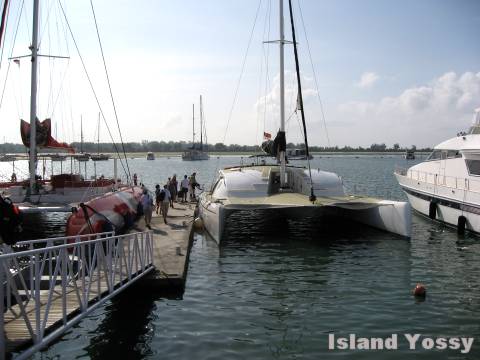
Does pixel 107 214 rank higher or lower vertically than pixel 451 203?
lower

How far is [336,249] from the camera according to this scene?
17328mm

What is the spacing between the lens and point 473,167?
21078 mm

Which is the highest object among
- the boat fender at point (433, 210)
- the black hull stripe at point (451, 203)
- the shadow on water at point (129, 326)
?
the black hull stripe at point (451, 203)

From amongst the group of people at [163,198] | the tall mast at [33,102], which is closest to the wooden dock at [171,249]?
the group of people at [163,198]

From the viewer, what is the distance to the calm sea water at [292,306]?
360 inches

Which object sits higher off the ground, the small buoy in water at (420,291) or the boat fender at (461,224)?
the boat fender at (461,224)

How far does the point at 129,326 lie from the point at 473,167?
16.6m

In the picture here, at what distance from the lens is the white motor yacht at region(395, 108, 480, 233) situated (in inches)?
778

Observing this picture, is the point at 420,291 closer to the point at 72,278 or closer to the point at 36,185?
the point at 72,278

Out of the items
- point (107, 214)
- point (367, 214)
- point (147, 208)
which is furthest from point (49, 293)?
point (367, 214)

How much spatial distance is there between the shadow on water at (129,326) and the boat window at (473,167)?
1458 centimetres

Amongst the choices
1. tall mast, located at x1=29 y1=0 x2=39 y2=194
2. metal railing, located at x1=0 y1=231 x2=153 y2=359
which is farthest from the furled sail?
metal railing, located at x1=0 y1=231 x2=153 y2=359

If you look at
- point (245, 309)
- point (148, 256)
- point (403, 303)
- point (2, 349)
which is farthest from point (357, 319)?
point (2, 349)

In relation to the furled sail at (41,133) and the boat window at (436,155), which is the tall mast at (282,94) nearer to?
the boat window at (436,155)
